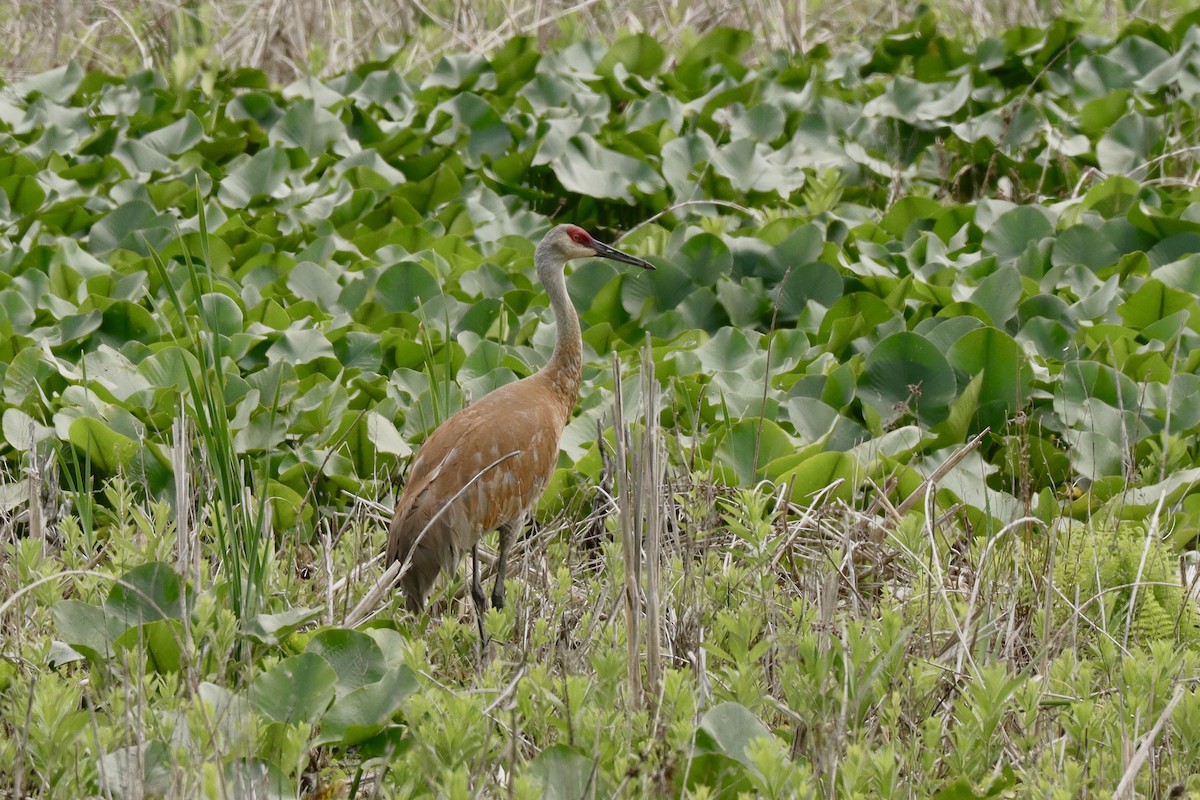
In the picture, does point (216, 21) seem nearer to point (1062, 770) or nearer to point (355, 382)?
point (355, 382)

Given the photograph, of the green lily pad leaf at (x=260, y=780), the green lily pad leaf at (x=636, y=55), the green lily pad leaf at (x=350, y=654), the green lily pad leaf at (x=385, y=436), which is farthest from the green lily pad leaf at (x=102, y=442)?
the green lily pad leaf at (x=636, y=55)

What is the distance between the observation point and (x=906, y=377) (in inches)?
179

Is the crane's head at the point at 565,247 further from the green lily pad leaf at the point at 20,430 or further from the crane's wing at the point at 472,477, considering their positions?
the green lily pad leaf at the point at 20,430

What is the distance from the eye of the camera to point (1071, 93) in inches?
277

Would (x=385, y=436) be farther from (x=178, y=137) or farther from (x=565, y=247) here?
(x=178, y=137)

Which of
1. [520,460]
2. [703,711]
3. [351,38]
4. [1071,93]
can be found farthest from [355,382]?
[351,38]

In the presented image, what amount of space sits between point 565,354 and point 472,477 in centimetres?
84

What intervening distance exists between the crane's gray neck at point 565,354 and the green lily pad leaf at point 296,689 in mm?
1792

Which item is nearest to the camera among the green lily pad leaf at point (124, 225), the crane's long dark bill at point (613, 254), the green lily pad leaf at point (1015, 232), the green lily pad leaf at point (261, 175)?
the crane's long dark bill at point (613, 254)

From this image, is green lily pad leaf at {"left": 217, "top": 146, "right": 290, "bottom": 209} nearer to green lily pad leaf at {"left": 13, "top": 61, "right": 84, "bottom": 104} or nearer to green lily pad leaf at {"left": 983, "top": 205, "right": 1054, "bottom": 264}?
green lily pad leaf at {"left": 13, "top": 61, "right": 84, "bottom": 104}

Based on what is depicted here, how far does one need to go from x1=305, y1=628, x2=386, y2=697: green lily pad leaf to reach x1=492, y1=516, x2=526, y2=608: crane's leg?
1.17 metres

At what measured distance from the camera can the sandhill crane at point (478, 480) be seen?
3914mm

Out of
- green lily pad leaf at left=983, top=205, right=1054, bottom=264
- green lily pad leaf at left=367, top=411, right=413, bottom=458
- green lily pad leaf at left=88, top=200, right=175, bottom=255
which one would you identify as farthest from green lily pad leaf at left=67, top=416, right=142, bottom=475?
green lily pad leaf at left=983, top=205, right=1054, bottom=264

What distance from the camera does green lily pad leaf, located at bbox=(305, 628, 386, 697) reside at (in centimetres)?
303
